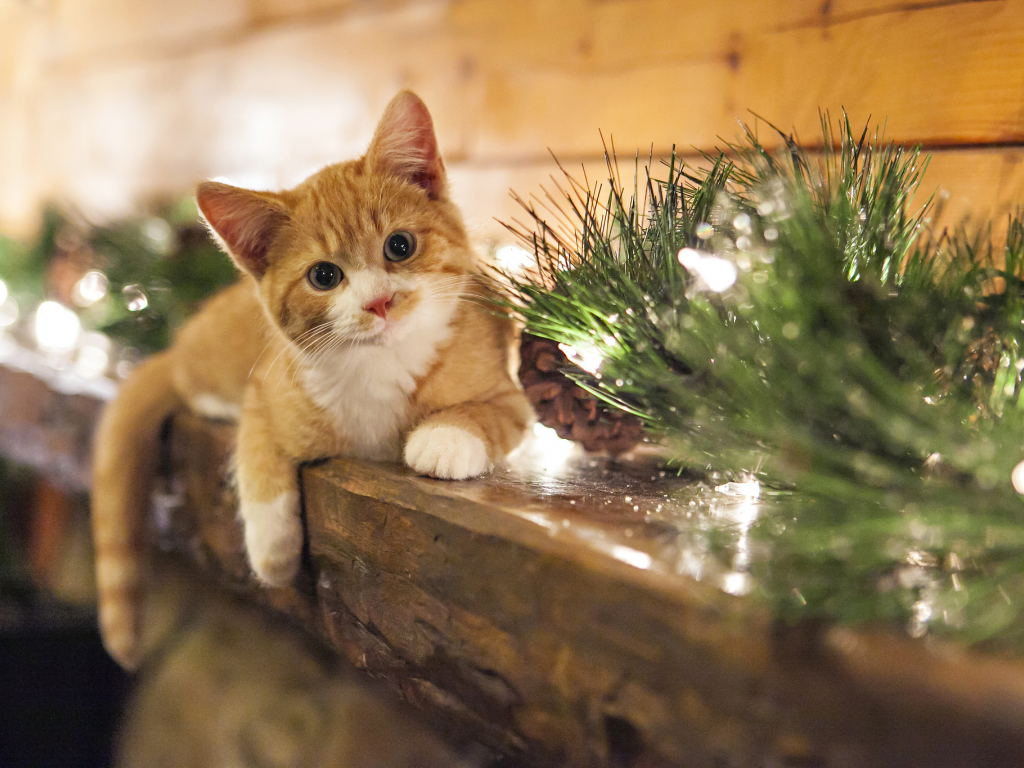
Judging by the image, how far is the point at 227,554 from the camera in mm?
1167

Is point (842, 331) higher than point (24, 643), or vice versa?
point (842, 331)

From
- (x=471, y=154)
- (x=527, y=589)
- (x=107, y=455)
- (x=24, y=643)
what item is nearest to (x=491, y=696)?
(x=527, y=589)

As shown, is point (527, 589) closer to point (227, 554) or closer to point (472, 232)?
point (472, 232)

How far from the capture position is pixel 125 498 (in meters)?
1.28

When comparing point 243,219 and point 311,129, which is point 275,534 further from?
point 311,129

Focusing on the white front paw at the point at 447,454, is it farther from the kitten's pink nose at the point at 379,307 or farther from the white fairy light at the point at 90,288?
the white fairy light at the point at 90,288

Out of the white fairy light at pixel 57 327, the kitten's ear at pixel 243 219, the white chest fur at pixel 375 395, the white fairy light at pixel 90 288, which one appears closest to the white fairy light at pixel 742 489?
the white chest fur at pixel 375 395

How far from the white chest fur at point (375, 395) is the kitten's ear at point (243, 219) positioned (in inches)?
8.6

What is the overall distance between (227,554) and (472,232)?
2.24ft

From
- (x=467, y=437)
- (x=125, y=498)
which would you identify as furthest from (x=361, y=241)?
(x=125, y=498)

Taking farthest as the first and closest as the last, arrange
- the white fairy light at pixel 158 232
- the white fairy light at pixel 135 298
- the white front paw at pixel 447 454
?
the white fairy light at pixel 158 232
the white fairy light at pixel 135 298
the white front paw at pixel 447 454

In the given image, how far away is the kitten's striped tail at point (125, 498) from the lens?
48.2 inches

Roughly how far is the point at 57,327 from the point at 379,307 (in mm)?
1497

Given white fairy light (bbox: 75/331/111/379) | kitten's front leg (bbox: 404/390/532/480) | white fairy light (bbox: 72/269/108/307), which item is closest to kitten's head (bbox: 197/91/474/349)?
kitten's front leg (bbox: 404/390/532/480)
